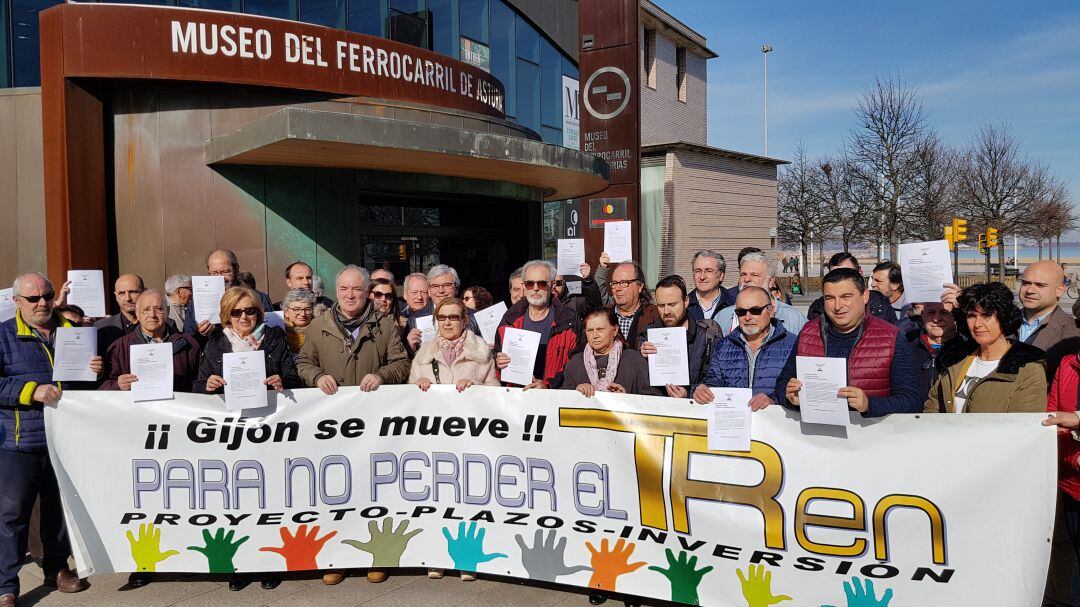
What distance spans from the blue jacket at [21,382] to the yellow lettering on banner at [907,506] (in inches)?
184

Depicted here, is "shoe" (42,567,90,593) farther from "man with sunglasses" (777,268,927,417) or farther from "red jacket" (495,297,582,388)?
"man with sunglasses" (777,268,927,417)

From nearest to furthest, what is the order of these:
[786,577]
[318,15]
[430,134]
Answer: [786,577]
[430,134]
[318,15]

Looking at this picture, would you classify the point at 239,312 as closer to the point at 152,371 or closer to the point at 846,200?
the point at 152,371

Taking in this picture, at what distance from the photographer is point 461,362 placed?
472 centimetres

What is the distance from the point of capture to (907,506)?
359 cm

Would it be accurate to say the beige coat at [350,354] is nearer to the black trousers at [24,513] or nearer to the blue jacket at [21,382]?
the blue jacket at [21,382]

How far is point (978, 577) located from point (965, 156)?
36313 millimetres

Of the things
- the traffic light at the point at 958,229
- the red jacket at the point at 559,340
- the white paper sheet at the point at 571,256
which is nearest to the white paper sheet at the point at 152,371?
the red jacket at the point at 559,340

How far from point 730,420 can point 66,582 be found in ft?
13.3

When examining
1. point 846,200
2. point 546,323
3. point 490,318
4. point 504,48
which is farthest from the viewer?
point 846,200

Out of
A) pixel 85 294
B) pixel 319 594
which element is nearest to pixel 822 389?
pixel 319 594

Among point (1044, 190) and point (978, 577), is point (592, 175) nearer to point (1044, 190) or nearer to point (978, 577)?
point (978, 577)

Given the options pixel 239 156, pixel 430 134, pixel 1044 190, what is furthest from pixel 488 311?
pixel 1044 190

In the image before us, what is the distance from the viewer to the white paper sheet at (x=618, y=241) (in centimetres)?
663
